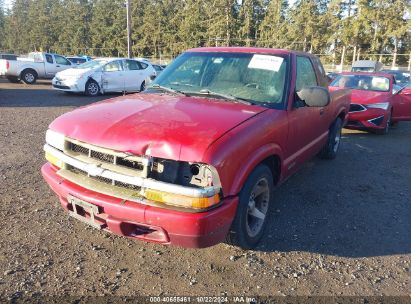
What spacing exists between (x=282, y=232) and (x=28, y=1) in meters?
93.8

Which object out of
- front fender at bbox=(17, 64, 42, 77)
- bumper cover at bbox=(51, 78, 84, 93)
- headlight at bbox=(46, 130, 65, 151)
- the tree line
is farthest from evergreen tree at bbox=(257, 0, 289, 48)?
headlight at bbox=(46, 130, 65, 151)

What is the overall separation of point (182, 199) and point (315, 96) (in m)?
1.93

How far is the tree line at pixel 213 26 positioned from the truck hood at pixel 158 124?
35657 millimetres

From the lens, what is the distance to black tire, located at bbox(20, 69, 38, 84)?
18.6 m

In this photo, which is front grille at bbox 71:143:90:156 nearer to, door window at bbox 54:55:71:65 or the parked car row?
the parked car row

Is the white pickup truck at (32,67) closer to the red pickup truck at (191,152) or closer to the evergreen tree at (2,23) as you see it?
the red pickup truck at (191,152)

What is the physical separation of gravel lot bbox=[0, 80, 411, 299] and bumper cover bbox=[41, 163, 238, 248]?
43cm

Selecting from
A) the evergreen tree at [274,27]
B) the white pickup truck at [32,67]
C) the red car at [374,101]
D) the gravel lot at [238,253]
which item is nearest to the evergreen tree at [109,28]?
the evergreen tree at [274,27]

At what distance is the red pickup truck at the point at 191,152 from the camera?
2627mm

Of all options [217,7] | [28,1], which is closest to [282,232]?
[217,7]

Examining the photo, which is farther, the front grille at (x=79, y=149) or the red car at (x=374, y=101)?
the red car at (x=374, y=101)

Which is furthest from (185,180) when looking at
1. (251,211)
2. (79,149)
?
(79,149)

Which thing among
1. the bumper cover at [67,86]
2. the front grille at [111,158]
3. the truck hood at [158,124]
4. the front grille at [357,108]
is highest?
the truck hood at [158,124]

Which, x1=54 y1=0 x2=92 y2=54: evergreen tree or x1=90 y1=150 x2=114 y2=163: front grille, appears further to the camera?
x1=54 y1=0 x2=92 y2=54: evergreen tree
